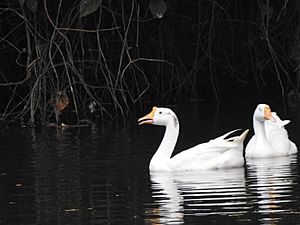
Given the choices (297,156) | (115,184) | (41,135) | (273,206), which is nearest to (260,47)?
(41,135)

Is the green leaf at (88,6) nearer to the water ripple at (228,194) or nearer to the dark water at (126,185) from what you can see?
the dark water at (126,185)

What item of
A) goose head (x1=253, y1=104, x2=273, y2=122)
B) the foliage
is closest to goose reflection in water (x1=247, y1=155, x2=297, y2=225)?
goose head (x1=253, y1=104, x2=273, y2=122)

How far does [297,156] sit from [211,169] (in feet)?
4.10

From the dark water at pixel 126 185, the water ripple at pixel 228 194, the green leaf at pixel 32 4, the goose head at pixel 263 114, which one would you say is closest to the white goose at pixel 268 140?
the goose head at pixel 263 114

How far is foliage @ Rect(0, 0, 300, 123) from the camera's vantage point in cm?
1722

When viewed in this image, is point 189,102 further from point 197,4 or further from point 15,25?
point 15,25

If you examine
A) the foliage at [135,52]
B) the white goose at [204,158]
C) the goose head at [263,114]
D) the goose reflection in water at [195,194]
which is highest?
the foliage at [135,52]

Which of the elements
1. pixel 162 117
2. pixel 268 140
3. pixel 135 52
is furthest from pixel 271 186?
pixel 135 52

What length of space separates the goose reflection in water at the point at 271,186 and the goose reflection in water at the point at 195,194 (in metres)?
0.12

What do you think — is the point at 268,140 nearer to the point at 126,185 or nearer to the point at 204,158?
the point at 204,158

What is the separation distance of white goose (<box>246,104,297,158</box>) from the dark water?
252 mm

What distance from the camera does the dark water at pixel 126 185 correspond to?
9.37m

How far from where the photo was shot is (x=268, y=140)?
1406 centimetres

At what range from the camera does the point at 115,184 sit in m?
11.1
